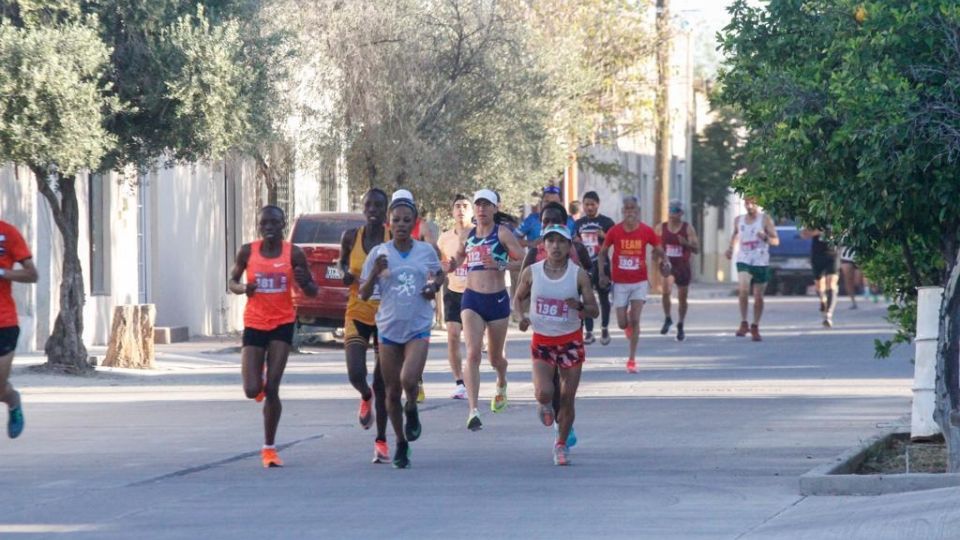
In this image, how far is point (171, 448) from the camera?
41.8 feet

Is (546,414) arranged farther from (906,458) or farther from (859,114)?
(859,114)

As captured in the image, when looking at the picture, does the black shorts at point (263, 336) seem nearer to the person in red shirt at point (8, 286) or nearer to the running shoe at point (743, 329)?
the person in red shirt at point (8, 286)

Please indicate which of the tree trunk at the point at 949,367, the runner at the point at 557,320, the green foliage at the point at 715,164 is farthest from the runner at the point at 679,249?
the green foliage at the point at 715,164

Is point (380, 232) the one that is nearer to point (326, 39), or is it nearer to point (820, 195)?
point (820, 195)

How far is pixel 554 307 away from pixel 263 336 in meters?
1.88

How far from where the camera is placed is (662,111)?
138ft

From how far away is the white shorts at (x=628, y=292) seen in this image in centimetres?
2030

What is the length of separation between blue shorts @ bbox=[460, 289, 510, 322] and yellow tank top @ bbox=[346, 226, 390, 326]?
1795mm

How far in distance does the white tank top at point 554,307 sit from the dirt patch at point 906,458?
6.74 feet

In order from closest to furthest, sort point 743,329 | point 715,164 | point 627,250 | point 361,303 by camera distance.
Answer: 1. point 361,303
2. point 627,250
3. point 743,329
4. point 715,164

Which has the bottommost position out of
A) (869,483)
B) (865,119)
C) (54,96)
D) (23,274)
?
(869,483)

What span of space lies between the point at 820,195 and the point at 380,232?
2980mm

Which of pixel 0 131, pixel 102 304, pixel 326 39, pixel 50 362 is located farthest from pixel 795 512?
pixel 326 39

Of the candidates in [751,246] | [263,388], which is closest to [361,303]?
[263,388]
